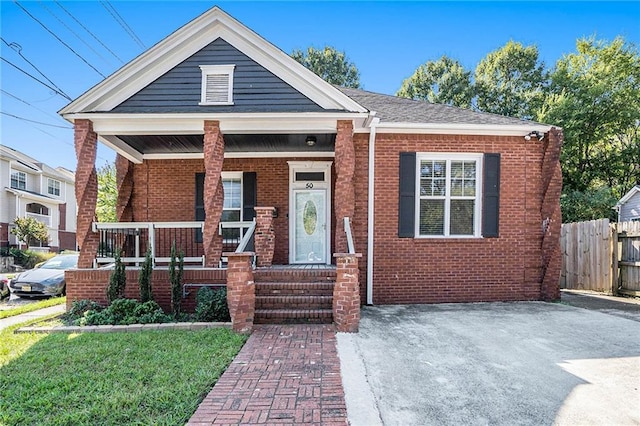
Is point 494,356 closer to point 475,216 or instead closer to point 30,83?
point 475,216

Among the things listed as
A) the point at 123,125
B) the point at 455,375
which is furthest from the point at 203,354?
the point at 123,125

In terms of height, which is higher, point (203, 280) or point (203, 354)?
point (203, 280)

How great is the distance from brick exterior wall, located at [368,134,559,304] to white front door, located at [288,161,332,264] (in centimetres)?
133

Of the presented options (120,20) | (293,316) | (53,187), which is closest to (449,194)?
(293,316)

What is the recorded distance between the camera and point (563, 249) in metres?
10.3

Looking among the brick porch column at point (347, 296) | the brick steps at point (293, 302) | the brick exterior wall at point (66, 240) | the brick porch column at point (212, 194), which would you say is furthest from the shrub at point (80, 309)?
the brick exterior wall at point (66, 240)

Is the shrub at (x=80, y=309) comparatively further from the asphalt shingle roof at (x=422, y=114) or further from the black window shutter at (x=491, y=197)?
the black window shutter at (x=491, y=197)

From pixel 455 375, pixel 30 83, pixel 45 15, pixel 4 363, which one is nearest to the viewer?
pixel 455 375

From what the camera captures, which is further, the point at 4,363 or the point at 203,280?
the point at 203,280

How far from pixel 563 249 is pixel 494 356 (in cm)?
779

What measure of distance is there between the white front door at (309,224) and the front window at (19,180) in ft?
82.0

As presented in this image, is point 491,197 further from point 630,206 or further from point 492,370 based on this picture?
point 630,206

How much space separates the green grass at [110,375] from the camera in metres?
2.97

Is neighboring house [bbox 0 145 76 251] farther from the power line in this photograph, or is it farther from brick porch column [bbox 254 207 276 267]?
brick porch column [bbox 254 207 276 267]
